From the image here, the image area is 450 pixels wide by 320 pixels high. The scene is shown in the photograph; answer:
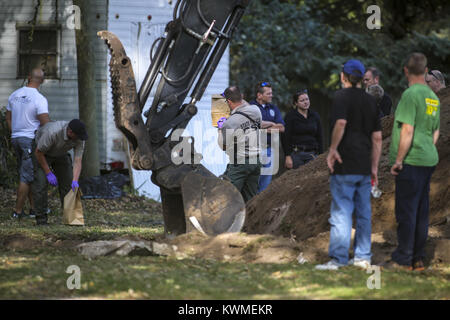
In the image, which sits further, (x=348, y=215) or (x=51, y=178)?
(x=51, y=178)

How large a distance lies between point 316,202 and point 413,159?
2.15 metres

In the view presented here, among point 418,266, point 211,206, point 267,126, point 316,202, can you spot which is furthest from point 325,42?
point 418,266

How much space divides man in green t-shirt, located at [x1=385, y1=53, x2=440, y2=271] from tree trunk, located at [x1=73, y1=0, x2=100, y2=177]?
1096cm

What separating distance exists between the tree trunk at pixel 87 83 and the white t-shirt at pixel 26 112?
16.4 feet

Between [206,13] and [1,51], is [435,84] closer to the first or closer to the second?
[206,13]

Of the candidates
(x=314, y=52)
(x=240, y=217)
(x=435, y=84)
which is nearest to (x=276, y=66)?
(x=314, y=52)

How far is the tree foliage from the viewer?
78.4ft

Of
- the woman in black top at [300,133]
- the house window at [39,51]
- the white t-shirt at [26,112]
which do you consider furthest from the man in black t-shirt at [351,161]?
the house window at [39,51]

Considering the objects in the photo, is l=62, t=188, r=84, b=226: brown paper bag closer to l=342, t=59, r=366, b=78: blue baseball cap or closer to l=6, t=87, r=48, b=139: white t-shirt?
l=6, t=87, r=48, b=139: white t-shirt

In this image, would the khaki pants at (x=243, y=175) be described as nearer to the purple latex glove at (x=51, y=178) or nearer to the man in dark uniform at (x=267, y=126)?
the man in dark uniform at (x=267, y=126)

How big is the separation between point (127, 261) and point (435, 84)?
5.10m

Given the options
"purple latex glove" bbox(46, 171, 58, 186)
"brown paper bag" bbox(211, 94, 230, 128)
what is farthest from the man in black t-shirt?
"brown paper bag" bbox(211, 94, 230, 128)

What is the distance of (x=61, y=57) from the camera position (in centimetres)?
1939

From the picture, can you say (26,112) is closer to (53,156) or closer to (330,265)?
(53,156)
